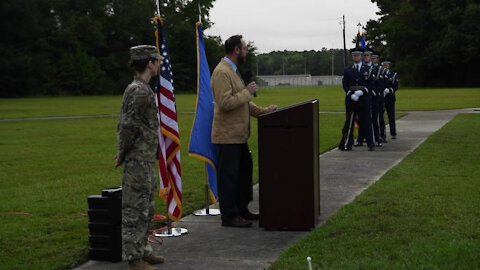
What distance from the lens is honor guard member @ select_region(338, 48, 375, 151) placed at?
1472 cm

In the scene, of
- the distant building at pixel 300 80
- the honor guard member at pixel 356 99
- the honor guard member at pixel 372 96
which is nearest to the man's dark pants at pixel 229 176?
the honor guard member at pixel 356 99

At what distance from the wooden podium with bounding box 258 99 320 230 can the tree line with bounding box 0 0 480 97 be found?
62.5 meters

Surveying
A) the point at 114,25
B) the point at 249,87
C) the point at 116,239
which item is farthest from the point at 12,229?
the point at 114,25

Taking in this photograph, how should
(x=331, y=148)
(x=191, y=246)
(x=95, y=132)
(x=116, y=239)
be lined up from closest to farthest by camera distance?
(x=116, y=239) < (x=191, y=246) < (x=331, y=148) < (x=95, y=132)

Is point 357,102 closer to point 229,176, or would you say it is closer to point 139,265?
point 229,176

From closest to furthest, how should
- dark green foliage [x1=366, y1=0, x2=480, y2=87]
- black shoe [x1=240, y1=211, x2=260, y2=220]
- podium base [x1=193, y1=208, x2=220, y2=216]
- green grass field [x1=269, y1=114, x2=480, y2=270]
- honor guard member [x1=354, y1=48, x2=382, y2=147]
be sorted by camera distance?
1. green grass field [x1=269, y1=114, x2=480, y2=270]
2. black shoe [x1=240, y1=211, x2=260, y2=220]
3. podium base [x1=193, y1=208, x2=220, y2=216]
4. honor guard member [x1=354, y1=48, x2=382, y2=147]
5. dark green foliage [x1=366, y1=0, x2=480, y2=87]

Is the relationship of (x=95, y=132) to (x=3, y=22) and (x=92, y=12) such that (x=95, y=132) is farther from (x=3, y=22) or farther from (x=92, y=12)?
(x=92, y=12)

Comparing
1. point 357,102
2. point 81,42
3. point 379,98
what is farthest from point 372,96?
point 81,42

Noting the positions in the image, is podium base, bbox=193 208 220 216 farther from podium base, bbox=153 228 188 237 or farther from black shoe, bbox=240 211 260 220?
podium base, bbox=153 228 188 237

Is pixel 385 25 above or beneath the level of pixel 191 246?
above

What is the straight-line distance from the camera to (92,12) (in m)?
93.6

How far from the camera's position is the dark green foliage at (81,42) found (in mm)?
76688

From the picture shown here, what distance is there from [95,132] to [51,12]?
231 feet

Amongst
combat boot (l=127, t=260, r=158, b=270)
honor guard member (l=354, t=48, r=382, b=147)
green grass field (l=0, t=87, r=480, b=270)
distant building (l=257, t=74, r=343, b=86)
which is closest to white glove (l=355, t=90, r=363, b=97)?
honor guard member (l=354, t=48, r=382, b=147)
